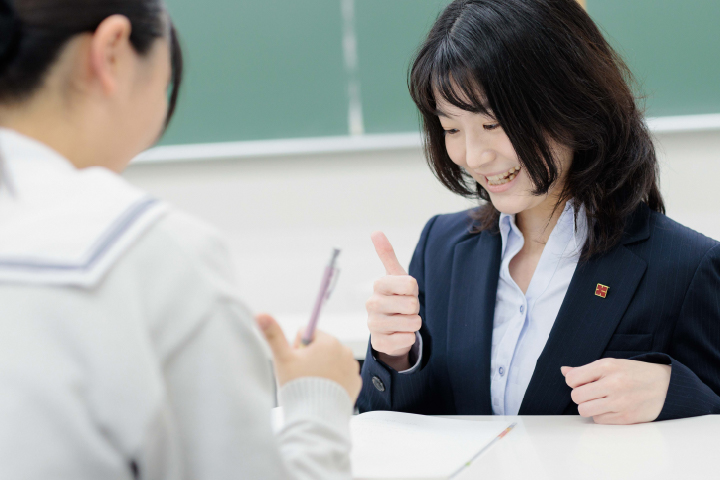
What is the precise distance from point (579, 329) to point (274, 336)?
2.52 feet

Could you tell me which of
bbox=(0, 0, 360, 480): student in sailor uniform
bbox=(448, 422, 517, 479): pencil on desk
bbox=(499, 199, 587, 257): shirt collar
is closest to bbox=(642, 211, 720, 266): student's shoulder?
bbox=(499, 199, 587, 257): shirt collar

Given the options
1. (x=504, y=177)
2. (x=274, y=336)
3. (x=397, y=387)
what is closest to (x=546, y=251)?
(x=504, y=177)

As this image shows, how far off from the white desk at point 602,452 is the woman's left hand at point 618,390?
0.02m

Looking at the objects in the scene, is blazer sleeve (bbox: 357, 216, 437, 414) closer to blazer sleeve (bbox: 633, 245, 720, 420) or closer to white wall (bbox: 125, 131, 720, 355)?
blazer sleeve (bbox: 633, 245, 720, 420)

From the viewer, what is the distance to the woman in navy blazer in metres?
1.22

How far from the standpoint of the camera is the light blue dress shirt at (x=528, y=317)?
131 cm

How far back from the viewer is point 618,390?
107cm

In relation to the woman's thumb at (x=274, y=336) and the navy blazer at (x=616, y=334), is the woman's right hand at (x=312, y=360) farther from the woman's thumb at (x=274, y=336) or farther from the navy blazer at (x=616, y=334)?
the navy blazer at (x=616, y=334)

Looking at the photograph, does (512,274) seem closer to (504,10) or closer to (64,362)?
(504,10)

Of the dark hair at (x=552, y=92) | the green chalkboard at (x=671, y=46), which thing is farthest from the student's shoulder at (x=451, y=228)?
the green chalkboard at (x=671, y=46)

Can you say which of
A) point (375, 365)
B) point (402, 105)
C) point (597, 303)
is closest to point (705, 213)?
point (402, 105)

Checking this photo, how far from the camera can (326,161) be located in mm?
2875

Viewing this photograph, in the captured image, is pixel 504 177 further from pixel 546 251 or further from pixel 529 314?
pixel 529 314

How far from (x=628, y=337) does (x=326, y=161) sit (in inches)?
73.0
